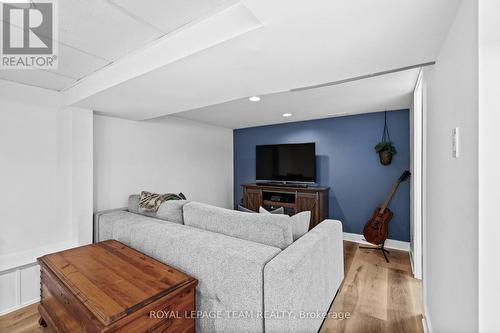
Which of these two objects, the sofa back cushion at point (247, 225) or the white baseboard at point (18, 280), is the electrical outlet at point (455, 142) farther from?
the white baseboard at point (18, 280)

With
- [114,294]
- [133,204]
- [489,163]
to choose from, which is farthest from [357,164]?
[114,294]

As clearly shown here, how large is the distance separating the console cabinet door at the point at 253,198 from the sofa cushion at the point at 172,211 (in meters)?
2.27

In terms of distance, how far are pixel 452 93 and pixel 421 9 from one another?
394 millimetres

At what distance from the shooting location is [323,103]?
316cm

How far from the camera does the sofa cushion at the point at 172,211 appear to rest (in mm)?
2258

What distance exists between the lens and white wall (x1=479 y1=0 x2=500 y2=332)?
689mm

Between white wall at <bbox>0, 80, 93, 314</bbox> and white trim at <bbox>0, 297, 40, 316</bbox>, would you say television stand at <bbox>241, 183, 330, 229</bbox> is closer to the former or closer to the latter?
white wall at <bbox>0, 80, 93, 314</bbox>

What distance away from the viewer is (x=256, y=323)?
134cm

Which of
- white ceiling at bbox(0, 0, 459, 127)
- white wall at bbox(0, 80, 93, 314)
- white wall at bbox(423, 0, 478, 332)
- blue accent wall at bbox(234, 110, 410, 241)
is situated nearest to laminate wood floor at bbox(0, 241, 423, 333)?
white wall at bbox(0, 80, 93, 314)

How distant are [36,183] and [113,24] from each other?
→ 6.53ft

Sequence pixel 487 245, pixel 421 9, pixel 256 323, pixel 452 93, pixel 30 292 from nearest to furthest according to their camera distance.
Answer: pixel 487 245, pixel 421 9, pixel 452 93, pixel 256 323, pixel 30 292

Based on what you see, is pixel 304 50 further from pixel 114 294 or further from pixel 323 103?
pixel 323 103

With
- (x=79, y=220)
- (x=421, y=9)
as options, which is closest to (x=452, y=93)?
(x=421, y=9)

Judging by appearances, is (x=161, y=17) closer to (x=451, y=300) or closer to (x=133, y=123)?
(x=451, y=300)
